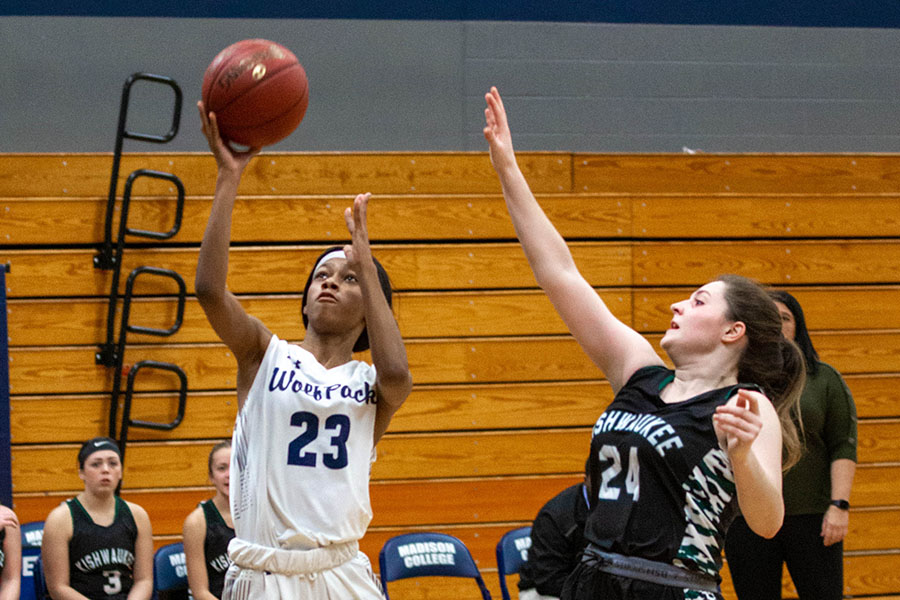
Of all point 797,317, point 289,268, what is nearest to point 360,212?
point 797,317

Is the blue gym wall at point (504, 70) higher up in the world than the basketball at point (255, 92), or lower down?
higher up

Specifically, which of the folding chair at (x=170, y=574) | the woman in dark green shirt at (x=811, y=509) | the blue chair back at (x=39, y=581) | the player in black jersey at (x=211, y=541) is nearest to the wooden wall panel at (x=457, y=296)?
the folding chair at (x=170, y=574)

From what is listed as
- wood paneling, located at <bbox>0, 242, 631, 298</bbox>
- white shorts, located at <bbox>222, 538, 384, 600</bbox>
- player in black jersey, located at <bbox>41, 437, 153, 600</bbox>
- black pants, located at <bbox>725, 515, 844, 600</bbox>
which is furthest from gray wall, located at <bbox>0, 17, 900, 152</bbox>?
white shorts, located at <bbox>222, 538, 384, 600</bbox>

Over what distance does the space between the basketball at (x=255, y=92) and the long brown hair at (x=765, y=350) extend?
53.0 inches

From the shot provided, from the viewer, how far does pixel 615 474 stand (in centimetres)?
226

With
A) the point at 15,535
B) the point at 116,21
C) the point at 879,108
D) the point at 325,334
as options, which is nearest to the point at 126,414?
the point at 15,535

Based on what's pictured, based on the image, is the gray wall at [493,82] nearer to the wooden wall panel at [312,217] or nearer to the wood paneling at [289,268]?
the wooden wall panel at [312,217]

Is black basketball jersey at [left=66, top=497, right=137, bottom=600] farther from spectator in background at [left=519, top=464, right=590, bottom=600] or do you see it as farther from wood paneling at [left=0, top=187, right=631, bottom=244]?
spectator in background at [left=519, top=464, right=590, bottom=600]

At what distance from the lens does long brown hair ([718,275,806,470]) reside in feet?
7.86

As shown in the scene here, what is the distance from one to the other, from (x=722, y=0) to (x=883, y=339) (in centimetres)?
Result: 275

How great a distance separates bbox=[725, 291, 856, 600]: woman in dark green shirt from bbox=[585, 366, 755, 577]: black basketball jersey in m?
2.32

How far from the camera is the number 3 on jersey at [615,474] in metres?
2.21

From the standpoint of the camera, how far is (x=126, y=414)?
579 cm

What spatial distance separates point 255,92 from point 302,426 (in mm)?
974
